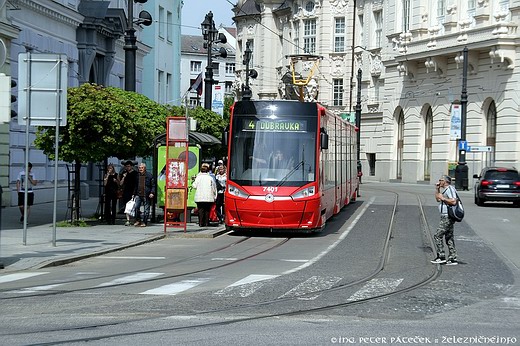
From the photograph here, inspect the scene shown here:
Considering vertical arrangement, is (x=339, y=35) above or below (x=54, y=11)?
above

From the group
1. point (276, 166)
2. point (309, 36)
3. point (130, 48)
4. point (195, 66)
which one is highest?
point (195, 66)

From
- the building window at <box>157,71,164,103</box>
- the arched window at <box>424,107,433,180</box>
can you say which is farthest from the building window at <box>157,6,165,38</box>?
the arched window at <box>424,107,433,180</box>

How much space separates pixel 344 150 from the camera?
34281 mm

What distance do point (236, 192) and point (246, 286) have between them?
10163 mm

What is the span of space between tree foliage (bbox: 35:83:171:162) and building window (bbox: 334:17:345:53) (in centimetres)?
5765

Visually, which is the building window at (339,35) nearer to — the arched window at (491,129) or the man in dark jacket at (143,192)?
the arched window at (491,129)

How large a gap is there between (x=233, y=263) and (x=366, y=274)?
8.95 ft

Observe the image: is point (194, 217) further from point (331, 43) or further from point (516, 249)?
point (331, 43)

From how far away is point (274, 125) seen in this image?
83.1 ft

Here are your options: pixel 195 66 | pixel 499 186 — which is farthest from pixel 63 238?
pixel 195 66

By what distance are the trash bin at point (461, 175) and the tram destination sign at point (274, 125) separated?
32967 millimetres

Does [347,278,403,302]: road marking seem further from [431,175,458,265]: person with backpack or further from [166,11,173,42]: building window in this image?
[166,11,173,42]: building window

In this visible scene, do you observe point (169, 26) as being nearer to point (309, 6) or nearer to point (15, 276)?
point (309, 6)

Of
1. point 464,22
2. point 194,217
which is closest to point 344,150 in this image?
point 194,217
